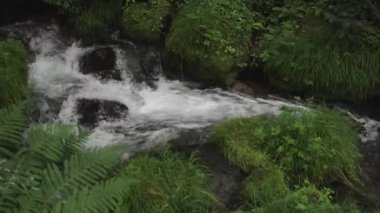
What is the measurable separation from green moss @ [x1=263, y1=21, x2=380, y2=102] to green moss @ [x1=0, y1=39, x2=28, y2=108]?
3350 millimetres

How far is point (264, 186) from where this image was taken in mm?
5121

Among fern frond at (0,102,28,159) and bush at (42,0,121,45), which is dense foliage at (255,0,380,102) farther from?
fern frond at (0,102,28,159)

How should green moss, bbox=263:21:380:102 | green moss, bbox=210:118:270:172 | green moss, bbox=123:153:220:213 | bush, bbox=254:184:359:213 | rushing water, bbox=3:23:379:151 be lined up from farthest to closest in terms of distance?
green moss, bbox=263:21:380:102 < rushing water, bbox=3:23:379:151 < green moss, bbox=210:118:270:172 < green moss, bbox=123:153:220:213 < bush, bbox=254:184:359:213

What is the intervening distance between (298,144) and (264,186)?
0.83 m

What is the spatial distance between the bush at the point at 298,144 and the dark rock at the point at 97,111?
1.49 m

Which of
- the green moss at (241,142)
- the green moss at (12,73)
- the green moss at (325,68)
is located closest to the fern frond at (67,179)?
the green moss at (241,142)

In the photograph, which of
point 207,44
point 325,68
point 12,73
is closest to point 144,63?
point 207,44

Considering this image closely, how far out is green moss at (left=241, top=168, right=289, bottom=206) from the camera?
501 centimetres

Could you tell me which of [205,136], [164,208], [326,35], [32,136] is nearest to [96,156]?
[32,136]

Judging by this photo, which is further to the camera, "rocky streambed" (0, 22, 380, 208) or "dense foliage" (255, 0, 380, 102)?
"dense foliage" (255, 0, 380, 102)

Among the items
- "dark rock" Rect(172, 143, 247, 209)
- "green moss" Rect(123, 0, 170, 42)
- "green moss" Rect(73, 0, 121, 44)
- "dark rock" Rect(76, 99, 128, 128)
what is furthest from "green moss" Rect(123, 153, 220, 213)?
"green moss" Rect(73, 0, 121, 44)

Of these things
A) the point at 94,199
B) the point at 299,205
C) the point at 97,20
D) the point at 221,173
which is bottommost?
the point at 221,173

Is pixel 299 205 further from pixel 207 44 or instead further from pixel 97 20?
pixel 97 20

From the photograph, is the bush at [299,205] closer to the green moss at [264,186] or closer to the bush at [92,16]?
the green moss at [264,186]
